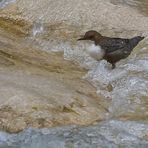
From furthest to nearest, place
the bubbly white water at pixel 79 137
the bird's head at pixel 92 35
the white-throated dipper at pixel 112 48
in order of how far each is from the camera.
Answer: the bird's head at pixel 92 35
the white-throated dipper at pixel 112 48
the bubbly white water at pixel 79 137

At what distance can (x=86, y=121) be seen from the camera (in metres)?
6.85

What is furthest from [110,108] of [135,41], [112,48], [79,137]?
[135,41]

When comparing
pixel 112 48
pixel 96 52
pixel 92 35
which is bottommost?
pixel 96 52

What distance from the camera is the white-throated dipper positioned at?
923 centimetres

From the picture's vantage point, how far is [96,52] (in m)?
9.35

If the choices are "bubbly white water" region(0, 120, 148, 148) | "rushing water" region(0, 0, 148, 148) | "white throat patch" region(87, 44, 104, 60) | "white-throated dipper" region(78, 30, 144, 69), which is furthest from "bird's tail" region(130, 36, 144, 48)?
"bubbly white water" region(0, 120, 148, 148)

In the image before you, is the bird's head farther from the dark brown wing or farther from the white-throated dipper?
the dark brown wing

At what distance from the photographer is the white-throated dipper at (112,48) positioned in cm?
923

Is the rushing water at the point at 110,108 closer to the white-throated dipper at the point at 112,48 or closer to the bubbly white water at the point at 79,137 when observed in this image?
the bubbly white water at the point at 79,137

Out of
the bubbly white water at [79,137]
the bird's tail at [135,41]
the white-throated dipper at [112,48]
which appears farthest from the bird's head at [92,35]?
the bubbly white water at [79,137]

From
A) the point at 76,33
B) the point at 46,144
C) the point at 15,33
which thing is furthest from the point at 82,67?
the point at 46,144

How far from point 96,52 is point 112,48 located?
288 mm

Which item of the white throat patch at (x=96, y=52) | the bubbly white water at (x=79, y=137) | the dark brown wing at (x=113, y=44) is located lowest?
the white throat patch at (x=96, y=52)

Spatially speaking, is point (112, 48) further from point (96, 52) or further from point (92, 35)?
point (92, 35)
